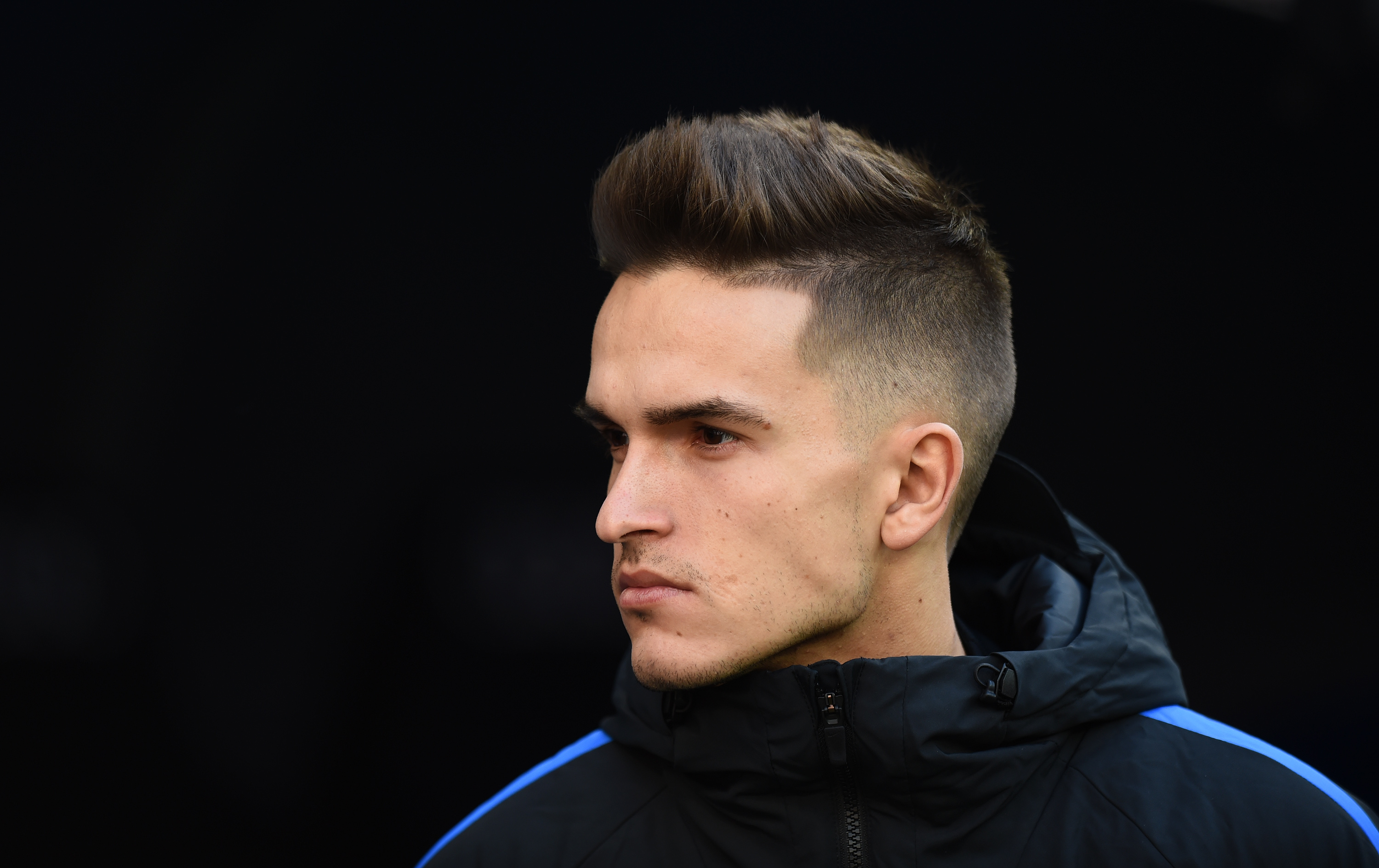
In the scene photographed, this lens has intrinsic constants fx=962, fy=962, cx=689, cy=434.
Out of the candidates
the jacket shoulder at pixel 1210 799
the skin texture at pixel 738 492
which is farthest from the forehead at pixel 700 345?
the jacket shoulder at pixel 1210 799

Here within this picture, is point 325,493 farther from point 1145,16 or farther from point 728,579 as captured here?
point 1145,16

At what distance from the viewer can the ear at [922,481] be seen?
1472 millimetres

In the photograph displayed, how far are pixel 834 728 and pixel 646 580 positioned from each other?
33 centimetres

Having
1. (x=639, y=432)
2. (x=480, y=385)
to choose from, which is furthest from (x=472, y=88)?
(x=639, y=432)

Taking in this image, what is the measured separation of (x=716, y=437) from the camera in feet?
4.70

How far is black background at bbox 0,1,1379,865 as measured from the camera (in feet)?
7.32

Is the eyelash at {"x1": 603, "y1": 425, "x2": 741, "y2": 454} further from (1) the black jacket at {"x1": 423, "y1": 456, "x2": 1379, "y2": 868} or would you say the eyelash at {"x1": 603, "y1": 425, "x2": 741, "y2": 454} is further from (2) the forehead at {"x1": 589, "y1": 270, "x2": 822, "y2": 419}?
(1) the black jacket at {"x1": 423, "y1": 456, "x2": 1379, "y2": 868}

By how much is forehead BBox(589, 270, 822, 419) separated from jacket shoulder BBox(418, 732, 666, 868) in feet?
2.02

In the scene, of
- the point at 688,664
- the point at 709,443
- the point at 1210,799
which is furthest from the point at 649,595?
the point at 1210,799

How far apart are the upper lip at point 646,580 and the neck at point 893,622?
0.64 feet

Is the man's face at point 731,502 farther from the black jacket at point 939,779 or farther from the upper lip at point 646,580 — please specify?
the black jacket at point 939,779

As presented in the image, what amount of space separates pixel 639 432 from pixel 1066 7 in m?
1.94

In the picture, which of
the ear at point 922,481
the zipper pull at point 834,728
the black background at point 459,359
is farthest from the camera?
the black background at point 459,359

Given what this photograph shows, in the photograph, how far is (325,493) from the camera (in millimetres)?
2389
